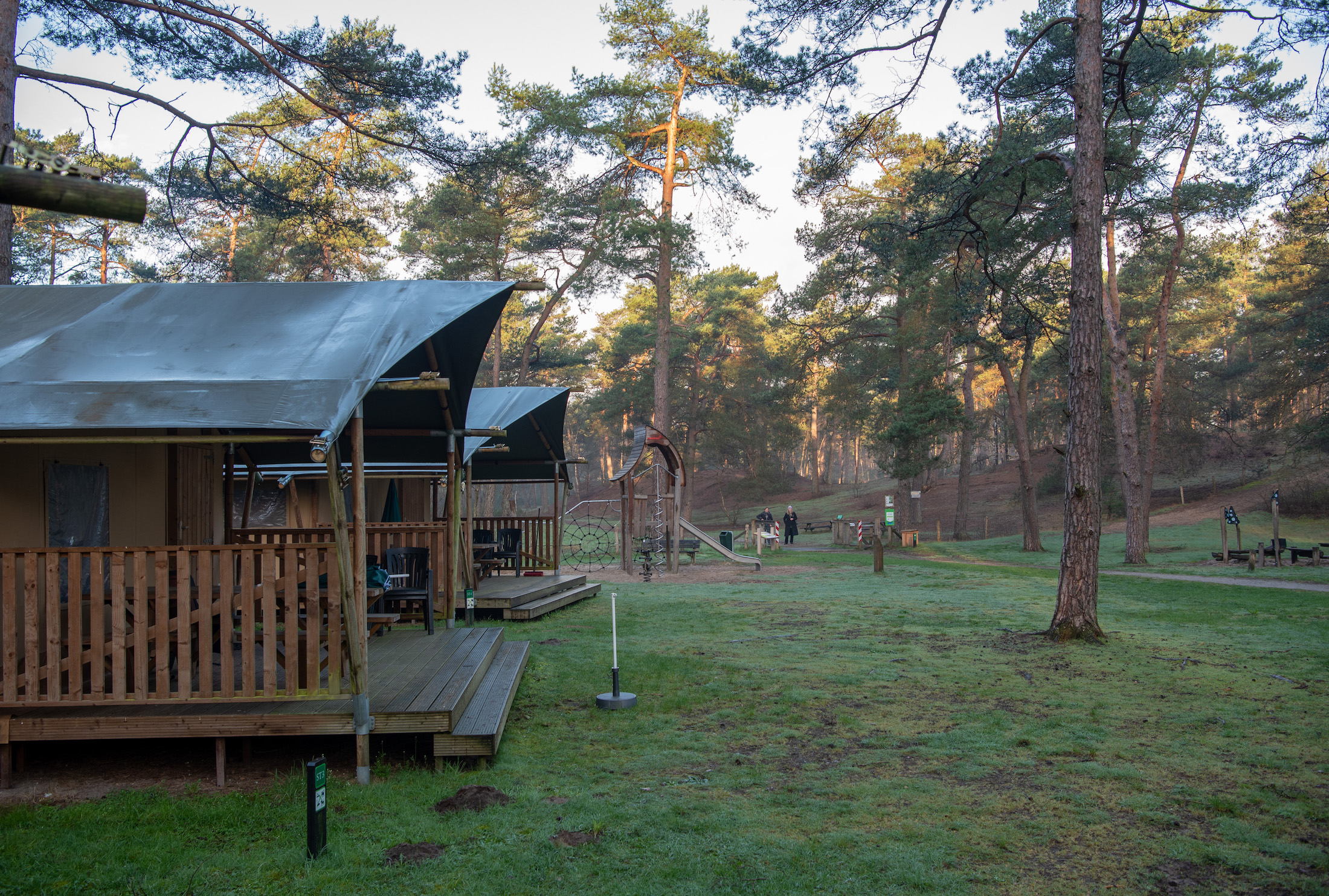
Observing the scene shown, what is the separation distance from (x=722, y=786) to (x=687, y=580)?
1272cm

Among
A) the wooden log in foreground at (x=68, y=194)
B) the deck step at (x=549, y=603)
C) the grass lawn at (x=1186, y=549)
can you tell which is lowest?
the grass lawn at (x=1186, y=549)

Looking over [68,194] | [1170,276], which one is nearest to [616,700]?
[68,194]

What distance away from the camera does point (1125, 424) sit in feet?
70.0

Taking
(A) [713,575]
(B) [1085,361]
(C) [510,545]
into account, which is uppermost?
(B) [1085,361]

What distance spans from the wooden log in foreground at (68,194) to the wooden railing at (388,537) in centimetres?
613

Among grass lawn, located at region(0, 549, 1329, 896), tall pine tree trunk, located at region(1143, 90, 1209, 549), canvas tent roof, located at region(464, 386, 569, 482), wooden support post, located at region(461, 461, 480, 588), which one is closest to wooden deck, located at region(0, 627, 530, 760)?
grass lawn, located at region(0, 549, 1329, 896)

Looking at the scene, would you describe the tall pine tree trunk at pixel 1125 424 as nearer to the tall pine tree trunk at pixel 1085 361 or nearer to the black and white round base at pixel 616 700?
the tall pine tree trunk at pixel 1085 361

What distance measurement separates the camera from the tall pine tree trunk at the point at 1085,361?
358 inches

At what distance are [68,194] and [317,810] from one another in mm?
2616

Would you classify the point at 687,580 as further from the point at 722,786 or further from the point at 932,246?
the point at 722,786

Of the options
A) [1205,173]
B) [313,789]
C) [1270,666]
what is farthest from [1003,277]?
[313,789]

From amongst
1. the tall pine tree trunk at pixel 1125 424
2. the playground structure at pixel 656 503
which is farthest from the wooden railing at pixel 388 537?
the tall pine tree trunk at pixel 1125 424

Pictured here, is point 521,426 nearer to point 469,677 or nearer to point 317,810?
point 469,677

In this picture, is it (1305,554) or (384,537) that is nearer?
(384,537)
